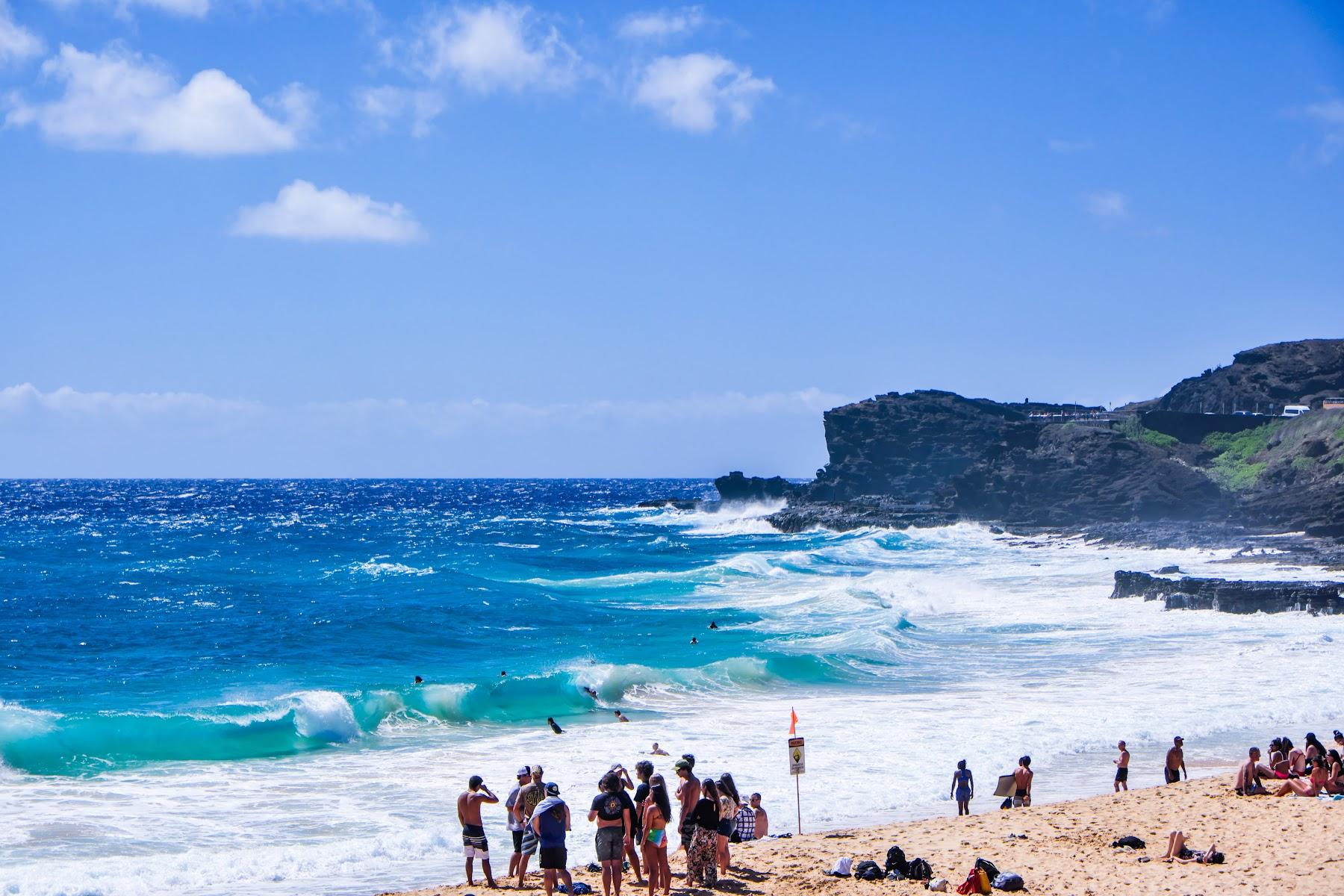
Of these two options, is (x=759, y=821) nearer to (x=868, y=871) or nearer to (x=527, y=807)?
(x=868, y=871)

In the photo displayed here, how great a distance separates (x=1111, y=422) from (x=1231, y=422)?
8587 millimetres

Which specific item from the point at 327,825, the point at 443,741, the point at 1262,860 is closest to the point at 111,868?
the point at 327,825

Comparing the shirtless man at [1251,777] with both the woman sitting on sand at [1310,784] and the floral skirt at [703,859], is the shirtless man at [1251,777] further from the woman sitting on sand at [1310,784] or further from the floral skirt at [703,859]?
the floral skirt at [703,859]

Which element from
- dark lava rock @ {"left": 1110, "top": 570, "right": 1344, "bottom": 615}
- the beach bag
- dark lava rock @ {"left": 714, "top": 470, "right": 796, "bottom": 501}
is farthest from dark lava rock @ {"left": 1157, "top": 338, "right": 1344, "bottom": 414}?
the beach bag

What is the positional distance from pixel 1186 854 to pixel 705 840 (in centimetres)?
542

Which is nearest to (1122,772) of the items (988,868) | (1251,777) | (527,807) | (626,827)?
(1251,777)

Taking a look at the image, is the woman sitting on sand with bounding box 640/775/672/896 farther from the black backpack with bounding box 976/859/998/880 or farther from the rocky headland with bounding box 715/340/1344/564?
the rocky headland with bounding box 715/340/1344/564

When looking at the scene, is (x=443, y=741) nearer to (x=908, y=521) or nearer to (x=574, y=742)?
(x=574, y=742)

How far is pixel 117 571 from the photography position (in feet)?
177

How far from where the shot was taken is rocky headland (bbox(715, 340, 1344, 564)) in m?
65.9

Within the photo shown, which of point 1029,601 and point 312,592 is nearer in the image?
point 1029,601

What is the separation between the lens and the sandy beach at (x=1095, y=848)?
11.9m

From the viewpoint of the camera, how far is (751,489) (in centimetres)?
12262

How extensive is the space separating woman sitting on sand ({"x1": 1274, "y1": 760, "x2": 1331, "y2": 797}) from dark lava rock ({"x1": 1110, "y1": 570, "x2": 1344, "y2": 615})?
21849 millimetres
